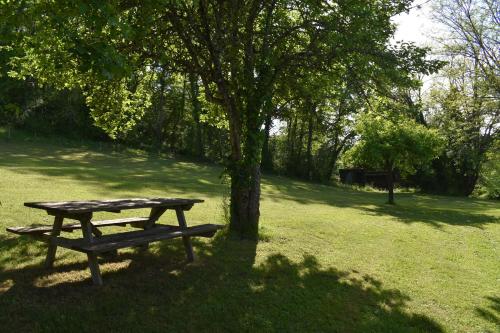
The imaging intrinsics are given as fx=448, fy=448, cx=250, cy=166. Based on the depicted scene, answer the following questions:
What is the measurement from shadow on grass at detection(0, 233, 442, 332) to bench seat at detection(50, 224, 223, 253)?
61cm

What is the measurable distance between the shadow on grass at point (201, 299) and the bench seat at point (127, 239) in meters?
0.61

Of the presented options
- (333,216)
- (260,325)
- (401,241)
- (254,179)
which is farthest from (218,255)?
(333,216)

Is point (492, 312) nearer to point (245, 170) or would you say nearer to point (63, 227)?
point (245, 170)

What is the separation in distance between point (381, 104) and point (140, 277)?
22.8ft

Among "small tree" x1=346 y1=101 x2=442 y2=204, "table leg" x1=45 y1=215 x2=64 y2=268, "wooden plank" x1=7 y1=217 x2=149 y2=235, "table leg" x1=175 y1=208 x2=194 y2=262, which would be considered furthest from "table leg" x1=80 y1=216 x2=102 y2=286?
"small tree" x1=346 y1=101 x2=442 y2=204

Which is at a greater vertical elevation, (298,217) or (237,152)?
(237,152)

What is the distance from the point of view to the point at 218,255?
9086 millimetres

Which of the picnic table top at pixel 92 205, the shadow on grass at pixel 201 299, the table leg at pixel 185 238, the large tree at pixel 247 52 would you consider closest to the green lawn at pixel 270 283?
the shadow on grass at pixel 201 299

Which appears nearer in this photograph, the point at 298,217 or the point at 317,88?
the point at 317,88

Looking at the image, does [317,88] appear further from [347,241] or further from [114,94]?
[114,94]

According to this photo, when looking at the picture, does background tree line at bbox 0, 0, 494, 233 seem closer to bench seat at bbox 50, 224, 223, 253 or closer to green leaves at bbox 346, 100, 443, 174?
bench seat at bbox 50, 224, 223, 253

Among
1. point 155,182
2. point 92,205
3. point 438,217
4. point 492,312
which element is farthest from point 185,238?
point 438,217

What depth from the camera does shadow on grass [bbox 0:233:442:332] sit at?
5.57 m

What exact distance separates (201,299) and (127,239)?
1.47 m
